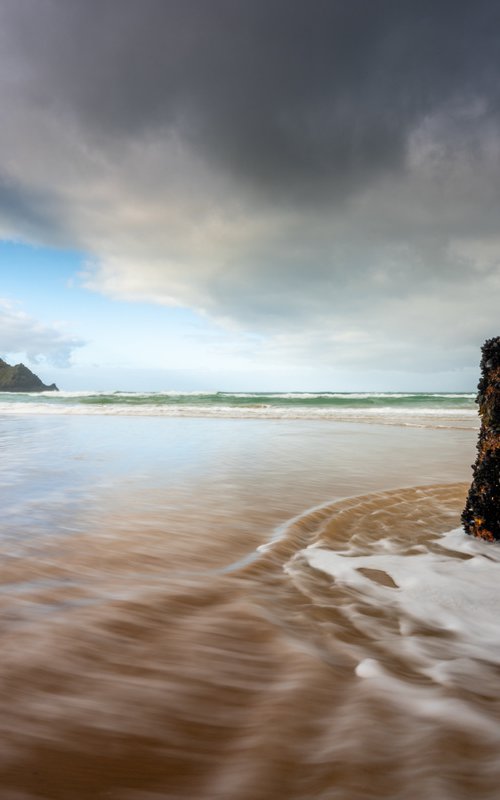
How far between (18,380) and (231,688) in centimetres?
8384

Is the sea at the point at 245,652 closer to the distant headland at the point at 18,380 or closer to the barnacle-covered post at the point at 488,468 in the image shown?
the barnacle-covered post at the point at 488,468

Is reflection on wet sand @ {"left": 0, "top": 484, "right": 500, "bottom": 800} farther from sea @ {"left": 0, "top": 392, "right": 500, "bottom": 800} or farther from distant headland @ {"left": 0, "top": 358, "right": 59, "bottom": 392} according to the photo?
distant headland @ {"left": 0, "top": 358, "right": 59, "bottom": 392}

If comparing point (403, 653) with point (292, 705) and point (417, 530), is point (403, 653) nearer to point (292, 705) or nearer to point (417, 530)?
point (292, 705)

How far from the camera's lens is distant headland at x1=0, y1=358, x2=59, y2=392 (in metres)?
73.9

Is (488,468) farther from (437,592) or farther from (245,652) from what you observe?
(245,652)

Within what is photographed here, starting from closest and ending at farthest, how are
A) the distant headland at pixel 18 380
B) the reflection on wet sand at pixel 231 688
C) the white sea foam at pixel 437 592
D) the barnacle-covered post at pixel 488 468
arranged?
the reflection on wet sand at pixel 231 688 < the white sea foam at pixel 437 592 < the barnacle-covered post at pixel 488 468 < the distant headland at pixel 18 380

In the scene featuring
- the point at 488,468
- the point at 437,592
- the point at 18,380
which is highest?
the point at 18,380

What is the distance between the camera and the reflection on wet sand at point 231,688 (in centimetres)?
97

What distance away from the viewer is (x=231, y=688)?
1334mm

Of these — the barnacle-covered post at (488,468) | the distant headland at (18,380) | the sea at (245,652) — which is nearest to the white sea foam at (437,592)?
the sea at (245,652)

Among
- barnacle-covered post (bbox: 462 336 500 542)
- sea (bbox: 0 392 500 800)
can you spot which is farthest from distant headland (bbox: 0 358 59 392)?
barnacle-covered post (bbox: 462 336 500 542)

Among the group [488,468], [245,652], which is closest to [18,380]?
[488,468]

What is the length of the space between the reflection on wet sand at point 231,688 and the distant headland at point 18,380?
264 feet

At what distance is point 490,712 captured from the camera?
1.25 m
